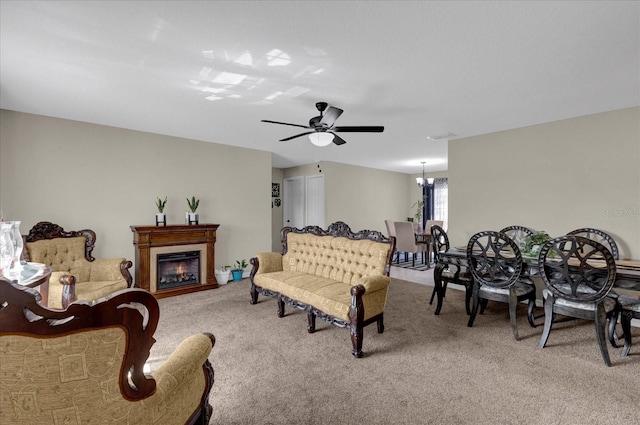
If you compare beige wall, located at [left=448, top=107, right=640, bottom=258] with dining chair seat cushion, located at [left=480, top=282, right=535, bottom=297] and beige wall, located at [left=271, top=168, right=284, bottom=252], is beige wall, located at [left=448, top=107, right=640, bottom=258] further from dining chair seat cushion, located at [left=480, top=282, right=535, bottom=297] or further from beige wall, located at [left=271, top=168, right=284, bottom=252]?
beige wall, located at [left=271, top=168, right=284, bottom=252]

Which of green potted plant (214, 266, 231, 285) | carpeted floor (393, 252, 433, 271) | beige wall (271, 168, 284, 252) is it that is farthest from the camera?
beige wall (271, 168, 284, 252)

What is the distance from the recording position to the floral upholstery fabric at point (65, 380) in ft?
2.71

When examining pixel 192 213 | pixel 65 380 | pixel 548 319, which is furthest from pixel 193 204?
pixel 548 319

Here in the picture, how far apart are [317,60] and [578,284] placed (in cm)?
292

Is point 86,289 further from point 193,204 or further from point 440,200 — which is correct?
point 440,200

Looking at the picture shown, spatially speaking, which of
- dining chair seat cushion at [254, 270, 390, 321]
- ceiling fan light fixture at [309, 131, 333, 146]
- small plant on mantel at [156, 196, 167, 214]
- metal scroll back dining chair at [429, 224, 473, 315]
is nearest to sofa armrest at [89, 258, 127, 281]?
small plant on mantel at [156, 196, 167, 214]

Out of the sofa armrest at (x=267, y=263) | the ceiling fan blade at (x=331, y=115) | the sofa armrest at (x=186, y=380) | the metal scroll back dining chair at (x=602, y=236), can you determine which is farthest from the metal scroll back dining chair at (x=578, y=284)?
the sofa armrest at (x=267, y=263)

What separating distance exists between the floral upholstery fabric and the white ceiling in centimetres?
182

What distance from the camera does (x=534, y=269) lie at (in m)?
3.10

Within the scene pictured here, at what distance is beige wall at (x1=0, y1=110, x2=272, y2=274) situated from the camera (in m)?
3.72

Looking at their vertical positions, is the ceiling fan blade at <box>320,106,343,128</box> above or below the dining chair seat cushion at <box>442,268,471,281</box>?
above

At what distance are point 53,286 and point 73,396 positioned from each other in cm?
279

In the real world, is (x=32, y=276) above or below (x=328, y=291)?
above

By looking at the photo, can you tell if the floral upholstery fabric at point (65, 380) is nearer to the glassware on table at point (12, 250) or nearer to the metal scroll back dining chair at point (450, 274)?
the glassware on table at point (12, 250)
